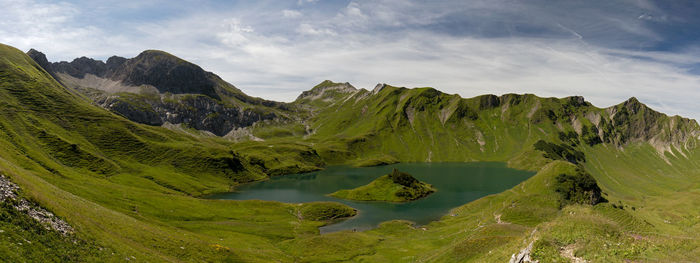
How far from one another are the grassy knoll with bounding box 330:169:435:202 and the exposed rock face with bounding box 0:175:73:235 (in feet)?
489

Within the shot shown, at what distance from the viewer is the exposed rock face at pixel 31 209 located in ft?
120

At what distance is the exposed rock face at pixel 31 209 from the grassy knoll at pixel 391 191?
14890 centimetres

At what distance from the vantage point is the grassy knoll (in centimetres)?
18100

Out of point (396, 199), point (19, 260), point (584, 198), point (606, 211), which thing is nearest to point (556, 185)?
point (584, 198)

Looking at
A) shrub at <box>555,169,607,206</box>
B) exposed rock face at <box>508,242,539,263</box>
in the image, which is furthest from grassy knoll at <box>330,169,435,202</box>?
exposed rock face at <box>508,242,539,263</box>

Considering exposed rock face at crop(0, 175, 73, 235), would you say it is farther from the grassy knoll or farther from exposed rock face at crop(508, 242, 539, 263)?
the grassy knoll

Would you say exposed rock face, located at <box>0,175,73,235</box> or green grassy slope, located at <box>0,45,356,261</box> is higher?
exposed rock face, located at <box>0,175,73,235</box>

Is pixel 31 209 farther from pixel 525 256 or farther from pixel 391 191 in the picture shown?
pixel 391 191

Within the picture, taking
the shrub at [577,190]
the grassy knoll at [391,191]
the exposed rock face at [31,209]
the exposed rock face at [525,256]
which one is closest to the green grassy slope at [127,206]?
the exposed rock face at [31,209]

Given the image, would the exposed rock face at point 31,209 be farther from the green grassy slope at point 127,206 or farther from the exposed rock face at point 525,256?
the exposed rock face at point 525,256

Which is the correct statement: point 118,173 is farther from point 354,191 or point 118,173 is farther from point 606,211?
point 606,211

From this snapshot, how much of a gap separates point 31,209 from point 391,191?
160712 millimetres

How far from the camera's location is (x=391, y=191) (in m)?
185

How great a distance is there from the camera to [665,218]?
128 meters
